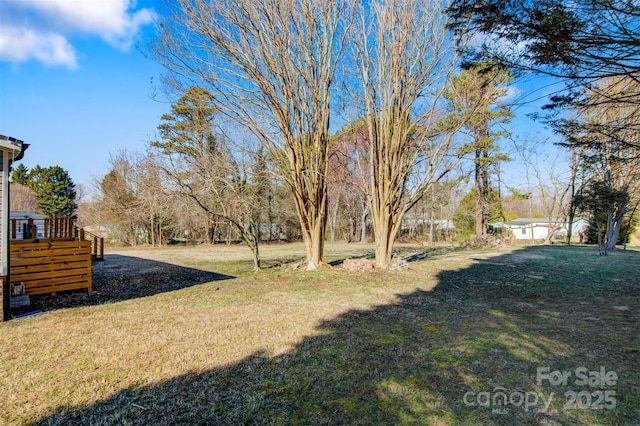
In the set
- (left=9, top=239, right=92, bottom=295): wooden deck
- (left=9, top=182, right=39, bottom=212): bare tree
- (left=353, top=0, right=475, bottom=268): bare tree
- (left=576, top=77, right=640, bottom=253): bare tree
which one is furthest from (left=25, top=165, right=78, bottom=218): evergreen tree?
(left=576, top=77, right=640, bottom=253): bare tree

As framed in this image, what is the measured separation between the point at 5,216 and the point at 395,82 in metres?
8.33

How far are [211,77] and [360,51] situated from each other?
396 cm

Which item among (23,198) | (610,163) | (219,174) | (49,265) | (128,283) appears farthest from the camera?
(23,198)

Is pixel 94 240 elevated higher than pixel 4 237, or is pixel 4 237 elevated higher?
pixel 4 237

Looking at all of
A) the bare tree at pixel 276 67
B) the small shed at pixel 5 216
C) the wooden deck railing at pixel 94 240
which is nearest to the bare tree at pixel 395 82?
the bare tree at pixel 276 67

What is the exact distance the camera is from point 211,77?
8586mm

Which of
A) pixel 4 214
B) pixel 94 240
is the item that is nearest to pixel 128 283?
pixel 4 214

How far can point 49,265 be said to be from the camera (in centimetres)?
643

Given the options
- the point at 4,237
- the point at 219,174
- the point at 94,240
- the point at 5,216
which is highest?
the point at 219,174

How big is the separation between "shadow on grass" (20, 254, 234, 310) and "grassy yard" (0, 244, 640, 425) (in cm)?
40

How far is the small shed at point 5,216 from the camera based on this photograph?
15.9 ft

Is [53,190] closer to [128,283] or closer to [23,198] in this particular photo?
[23,198]

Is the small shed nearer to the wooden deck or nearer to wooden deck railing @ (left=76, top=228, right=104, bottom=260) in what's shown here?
the wooden deck

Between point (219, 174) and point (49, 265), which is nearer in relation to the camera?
point (49, 265)
